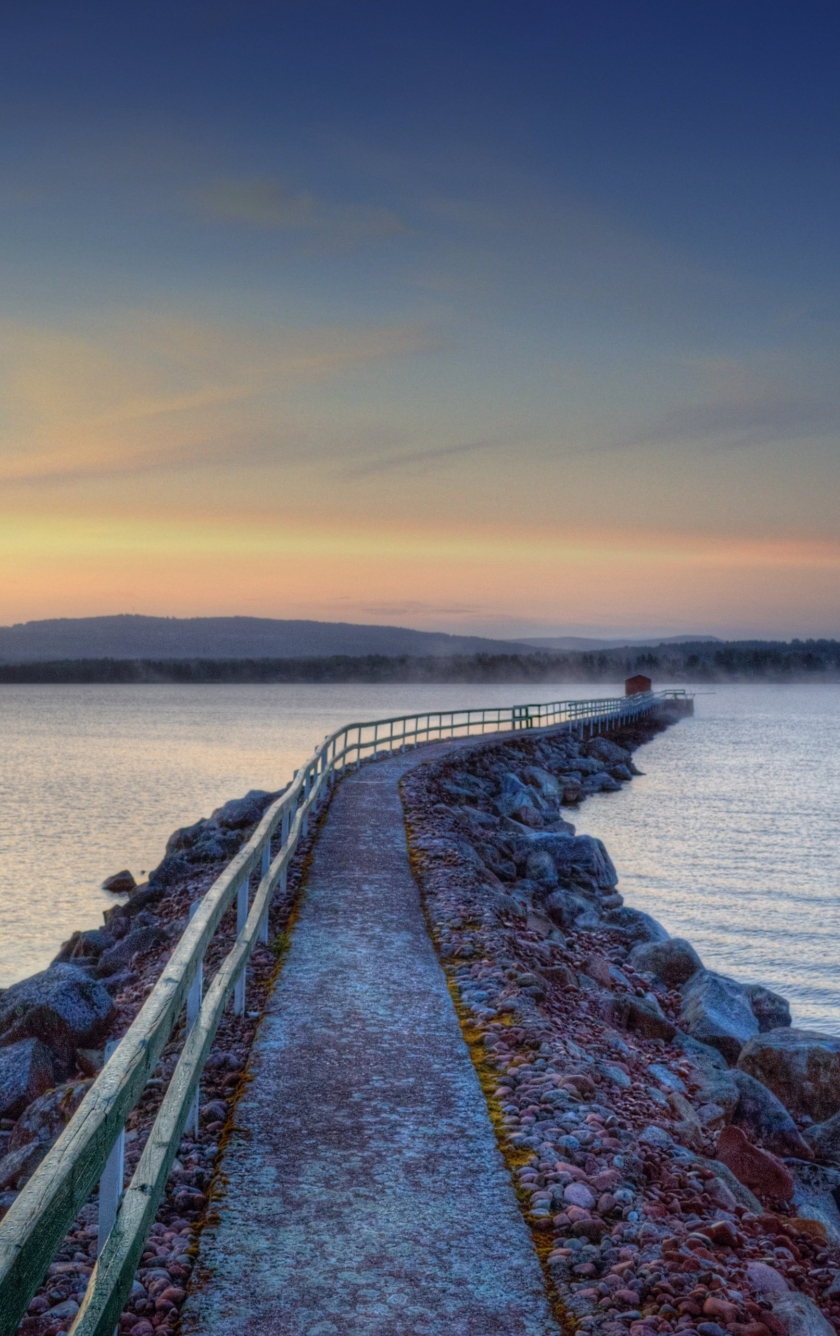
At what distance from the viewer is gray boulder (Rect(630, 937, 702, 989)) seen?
1455cm

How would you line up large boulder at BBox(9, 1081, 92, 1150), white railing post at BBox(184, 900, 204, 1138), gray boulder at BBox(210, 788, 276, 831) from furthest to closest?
gray boulder at BBox(210, 788, 276, 831), large boulder at BBox(9, 1081, 92, 1150), white railing post at BBox(184, 900, 204, 1138)

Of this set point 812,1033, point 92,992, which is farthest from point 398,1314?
point 812,1033

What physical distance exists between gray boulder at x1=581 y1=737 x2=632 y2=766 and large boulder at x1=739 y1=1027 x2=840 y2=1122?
40.3m

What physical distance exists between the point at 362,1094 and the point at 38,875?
934 inches

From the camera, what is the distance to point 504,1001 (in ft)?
27.9

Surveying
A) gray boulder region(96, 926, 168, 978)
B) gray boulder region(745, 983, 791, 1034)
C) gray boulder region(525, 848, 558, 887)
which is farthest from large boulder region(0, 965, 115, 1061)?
gray boulder region(525, 848, 558, 887)

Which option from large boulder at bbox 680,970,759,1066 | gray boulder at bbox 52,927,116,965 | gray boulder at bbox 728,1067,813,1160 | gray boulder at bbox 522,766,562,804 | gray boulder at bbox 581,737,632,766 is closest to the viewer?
gray boulder at bbox 728,1067,813,1160

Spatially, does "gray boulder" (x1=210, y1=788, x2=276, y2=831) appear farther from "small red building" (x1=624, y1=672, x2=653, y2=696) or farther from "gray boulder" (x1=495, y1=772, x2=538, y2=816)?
"small red building" (x1=624, y1=672, x2=653, y2=696)

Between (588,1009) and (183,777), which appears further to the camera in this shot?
(183,777)

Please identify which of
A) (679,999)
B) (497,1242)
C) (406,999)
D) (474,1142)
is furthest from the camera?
(679,999)

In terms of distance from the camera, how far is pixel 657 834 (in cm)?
3247

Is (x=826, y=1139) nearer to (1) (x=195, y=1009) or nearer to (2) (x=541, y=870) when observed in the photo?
(1) (x=195, y=1009)

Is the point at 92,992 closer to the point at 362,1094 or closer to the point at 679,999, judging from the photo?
the point at 362,1094

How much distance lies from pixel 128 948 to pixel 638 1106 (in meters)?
9.69
